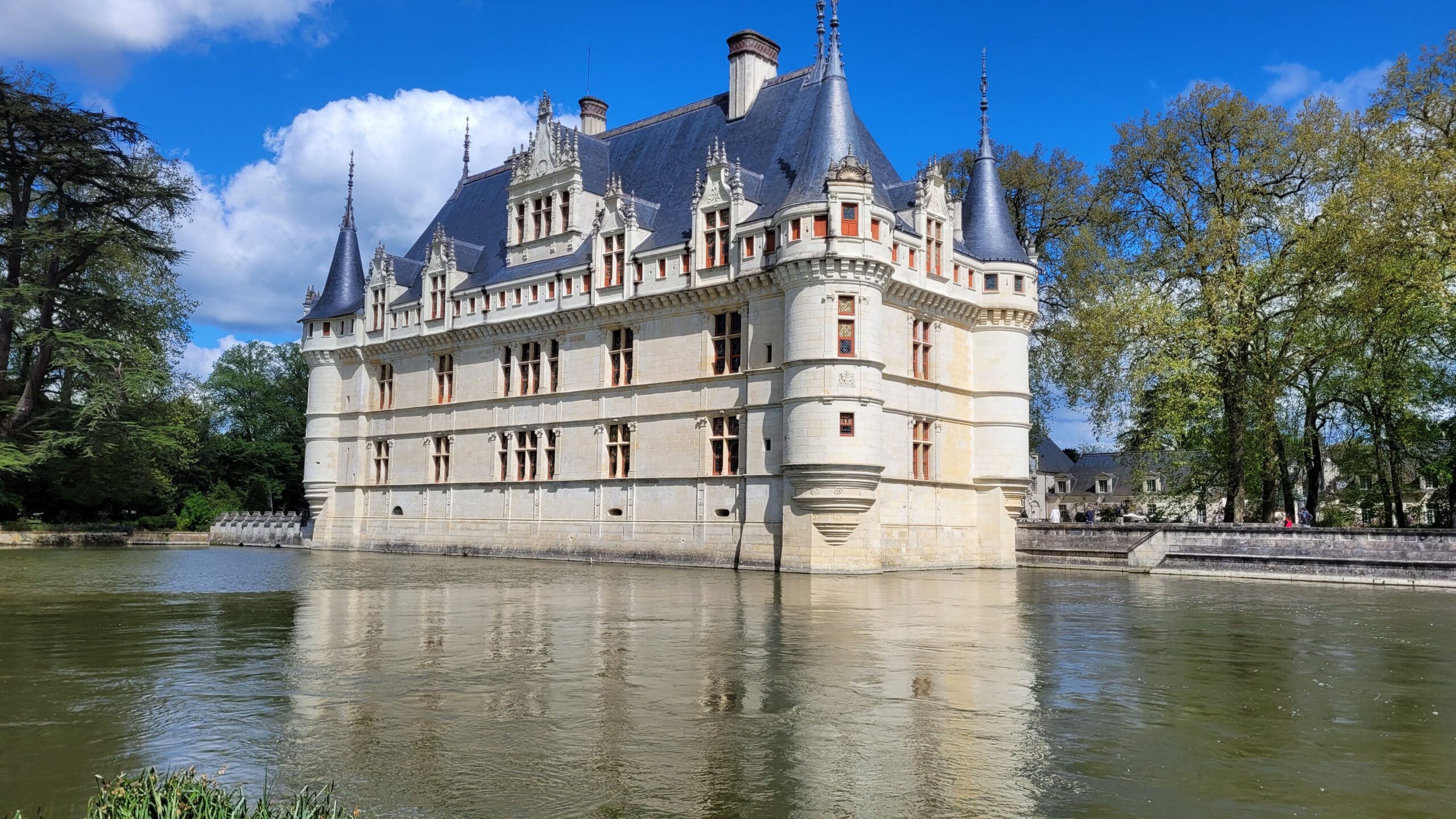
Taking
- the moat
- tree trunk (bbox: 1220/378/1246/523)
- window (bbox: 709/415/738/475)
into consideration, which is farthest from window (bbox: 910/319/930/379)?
the moat

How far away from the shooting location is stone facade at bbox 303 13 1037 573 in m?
27.7

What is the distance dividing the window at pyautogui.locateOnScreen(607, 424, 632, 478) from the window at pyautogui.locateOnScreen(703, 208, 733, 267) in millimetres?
6005

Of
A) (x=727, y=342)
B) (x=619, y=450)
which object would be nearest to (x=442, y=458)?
(x=619, y=450)

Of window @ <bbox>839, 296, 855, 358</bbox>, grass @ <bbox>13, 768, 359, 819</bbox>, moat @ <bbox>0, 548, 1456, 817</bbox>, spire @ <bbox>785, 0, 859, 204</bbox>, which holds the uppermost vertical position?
spire @ <bbox>785, 0, 859, 204</bbox>

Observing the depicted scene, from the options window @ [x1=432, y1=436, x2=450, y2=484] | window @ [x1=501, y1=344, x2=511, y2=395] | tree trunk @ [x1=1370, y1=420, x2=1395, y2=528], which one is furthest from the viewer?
window @ [x1=432, y1=436, x2=450, y2=484]

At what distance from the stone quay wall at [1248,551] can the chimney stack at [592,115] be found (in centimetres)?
2323

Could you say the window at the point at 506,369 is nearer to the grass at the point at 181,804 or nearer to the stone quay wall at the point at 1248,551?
the stone quay wall at the point at 1248,551

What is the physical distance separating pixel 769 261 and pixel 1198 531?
14.3 m

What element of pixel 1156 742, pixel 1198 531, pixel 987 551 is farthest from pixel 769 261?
pixel 1156 742

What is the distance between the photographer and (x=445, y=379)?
40000 millimetres

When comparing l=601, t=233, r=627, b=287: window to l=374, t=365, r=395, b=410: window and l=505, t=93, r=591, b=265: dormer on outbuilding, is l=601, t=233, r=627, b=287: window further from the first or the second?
l=374, t=365, r=395, b=410: window

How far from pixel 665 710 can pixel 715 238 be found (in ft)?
76.6

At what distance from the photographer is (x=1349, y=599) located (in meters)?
21.7

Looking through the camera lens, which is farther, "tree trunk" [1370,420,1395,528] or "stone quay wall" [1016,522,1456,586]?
"tree trunk" [1370,420,1395,528]
